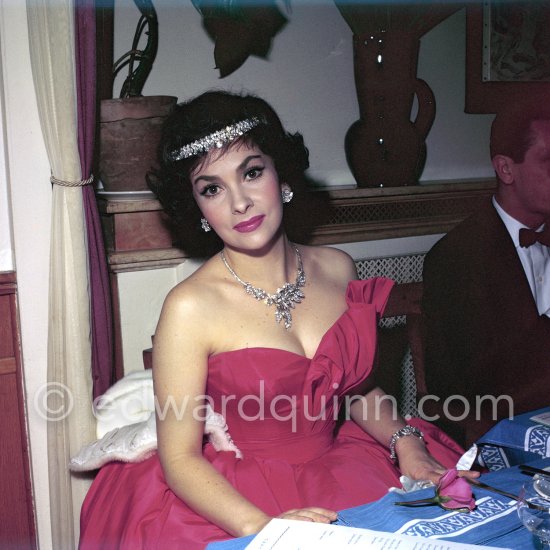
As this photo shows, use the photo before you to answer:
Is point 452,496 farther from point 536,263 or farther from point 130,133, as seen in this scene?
point 130,133

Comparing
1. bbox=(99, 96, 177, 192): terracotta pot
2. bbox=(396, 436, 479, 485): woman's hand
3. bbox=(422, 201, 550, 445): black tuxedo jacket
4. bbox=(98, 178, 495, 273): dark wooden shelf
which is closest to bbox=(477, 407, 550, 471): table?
bbox=(396, 436, 479, 485): woman's hand

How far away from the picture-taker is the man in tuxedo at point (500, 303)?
74.2 inches

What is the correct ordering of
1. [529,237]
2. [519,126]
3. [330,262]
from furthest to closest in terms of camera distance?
[519,126], [529,237], [330,262]

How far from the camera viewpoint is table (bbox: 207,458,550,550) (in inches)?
32.5

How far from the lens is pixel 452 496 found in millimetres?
901

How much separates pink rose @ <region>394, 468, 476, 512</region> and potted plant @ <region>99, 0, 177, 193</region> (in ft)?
4.15

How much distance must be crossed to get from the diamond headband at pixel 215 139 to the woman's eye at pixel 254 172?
0.08 meters

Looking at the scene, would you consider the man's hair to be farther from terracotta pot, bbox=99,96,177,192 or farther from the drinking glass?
the drinking glass

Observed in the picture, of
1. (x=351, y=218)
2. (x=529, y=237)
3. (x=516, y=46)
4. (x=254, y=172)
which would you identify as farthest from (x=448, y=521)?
(x=516, y=46)

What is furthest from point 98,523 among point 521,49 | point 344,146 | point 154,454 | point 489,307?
point 521,49

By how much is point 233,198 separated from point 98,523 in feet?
2.47

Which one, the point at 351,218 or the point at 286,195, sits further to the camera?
the point at 351,218

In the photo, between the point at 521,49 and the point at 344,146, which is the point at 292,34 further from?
the point at 521,49

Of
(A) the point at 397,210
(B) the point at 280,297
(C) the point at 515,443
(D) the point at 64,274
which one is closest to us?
(C) the point at 515,443
